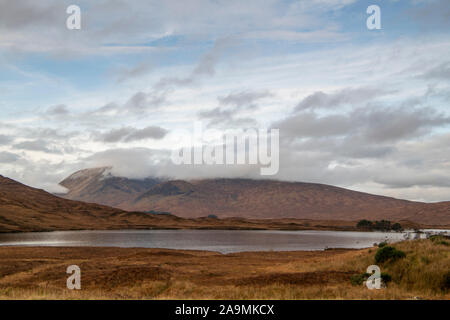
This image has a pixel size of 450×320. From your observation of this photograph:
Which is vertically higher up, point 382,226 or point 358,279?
point 358,279

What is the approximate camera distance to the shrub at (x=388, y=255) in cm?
2772

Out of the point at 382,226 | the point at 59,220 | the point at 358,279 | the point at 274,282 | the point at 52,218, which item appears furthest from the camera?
the point at 382,226

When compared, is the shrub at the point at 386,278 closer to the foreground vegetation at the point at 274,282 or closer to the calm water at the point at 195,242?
the foreground vegetation at the point at 274,282

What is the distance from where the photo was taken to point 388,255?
93.0 feet

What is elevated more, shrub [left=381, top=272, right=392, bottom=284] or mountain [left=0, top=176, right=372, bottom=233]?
shrub [left=381, top=272, right=392, bottom=284]

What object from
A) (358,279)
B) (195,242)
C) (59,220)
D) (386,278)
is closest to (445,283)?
(386,278)

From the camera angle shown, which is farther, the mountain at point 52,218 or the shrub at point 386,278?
the mountain at point 52,218

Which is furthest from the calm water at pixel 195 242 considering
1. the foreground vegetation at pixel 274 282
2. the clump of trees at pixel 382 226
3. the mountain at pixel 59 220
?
the clump of trees at pixel 382 226

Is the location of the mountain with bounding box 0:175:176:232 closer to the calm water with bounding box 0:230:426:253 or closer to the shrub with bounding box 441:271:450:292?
the calm water with bounding box 0:230:426:253

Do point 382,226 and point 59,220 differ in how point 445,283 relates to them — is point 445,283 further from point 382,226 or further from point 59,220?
point 382,226

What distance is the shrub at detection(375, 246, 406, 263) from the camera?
27719 mm

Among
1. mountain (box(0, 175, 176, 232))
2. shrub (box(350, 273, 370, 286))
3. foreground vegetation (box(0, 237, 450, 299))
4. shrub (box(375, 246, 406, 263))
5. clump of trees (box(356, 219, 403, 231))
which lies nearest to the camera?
foreground vegetation (box(0, 237, 450, 299))

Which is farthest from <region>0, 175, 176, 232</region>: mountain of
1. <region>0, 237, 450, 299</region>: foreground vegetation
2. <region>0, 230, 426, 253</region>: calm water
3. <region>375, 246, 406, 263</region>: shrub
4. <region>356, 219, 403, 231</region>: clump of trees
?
<region>375, 246, 406, 263</region>: shrub
